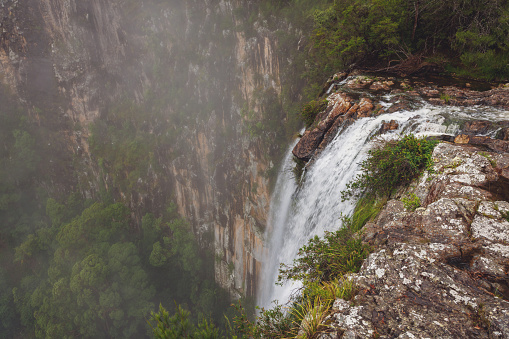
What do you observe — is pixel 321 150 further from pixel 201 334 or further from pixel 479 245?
pixel 201 334

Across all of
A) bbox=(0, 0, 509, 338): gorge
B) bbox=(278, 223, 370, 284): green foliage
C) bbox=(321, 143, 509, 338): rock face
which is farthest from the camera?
bbox=(0, 0, 509, 338): gorge

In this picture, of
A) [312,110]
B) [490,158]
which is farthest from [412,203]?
[312,110]

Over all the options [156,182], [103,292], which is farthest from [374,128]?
[156,182]

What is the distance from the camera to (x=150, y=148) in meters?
23.4

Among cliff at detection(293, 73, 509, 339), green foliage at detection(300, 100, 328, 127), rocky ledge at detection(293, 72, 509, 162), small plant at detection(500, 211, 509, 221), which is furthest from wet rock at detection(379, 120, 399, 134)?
small plant at detection(500, 211, 509, 221)

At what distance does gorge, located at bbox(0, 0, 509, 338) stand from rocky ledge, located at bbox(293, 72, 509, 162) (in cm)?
14

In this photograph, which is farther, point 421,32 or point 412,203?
point 421,32

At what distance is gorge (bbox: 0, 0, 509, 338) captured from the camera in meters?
14.2

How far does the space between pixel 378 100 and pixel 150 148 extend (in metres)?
21.2

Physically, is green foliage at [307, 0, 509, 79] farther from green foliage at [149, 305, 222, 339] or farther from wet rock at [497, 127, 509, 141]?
green foliage at [149, 305, 222, 339]

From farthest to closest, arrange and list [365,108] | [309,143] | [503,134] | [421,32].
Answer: [421,32], [309,143], [365,108], [503,134]

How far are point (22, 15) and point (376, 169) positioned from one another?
1265 inches

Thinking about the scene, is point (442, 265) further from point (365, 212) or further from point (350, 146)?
point (350, 146)

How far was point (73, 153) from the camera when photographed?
85.3 feet
